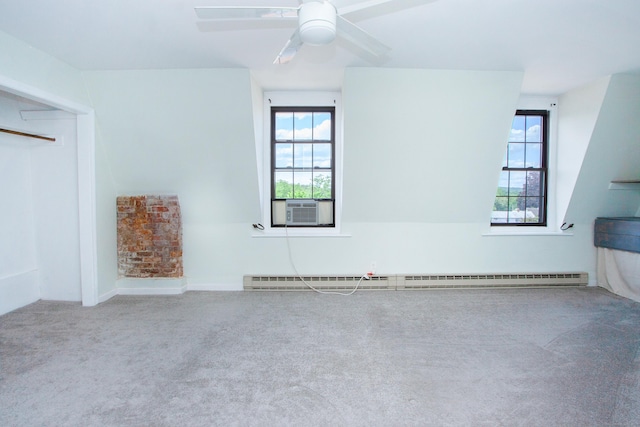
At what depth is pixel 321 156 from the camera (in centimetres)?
403

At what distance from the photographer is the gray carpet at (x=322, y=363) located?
1.73 meters

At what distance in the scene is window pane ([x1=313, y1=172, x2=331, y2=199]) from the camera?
4047 millimetres

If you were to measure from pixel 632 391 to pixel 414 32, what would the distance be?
285 centimetres

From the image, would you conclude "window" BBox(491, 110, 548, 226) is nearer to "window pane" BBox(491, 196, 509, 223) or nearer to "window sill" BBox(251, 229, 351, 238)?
"window pane" BBox(491, 196, 509, 223)

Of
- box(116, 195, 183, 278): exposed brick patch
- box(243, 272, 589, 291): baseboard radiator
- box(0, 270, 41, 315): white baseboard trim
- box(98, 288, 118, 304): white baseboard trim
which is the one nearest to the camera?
box(0, 270, 41, 315): white baseboard trim

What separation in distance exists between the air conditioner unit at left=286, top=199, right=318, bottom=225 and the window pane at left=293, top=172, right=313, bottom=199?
0.62 ft

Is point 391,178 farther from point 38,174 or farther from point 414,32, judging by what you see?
point 38,174

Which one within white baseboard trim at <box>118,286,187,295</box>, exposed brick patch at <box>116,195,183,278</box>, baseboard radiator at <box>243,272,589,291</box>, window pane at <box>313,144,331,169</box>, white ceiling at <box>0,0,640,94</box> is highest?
white ceiling at <box>0,0,640,94</box>

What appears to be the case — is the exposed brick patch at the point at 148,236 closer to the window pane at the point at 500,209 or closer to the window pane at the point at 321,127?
the window pane at the point at 321,127

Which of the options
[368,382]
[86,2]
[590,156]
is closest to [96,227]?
[86,2]

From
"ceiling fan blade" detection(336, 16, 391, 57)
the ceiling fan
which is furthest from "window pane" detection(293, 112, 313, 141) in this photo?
the ceiling fan

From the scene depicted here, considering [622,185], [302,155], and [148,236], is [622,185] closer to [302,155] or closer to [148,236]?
[302,155]

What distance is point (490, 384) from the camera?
198 centimetres

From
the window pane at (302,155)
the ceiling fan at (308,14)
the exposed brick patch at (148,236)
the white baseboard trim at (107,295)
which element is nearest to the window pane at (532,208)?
the window pane at (302,155)
